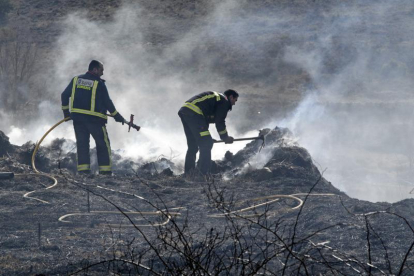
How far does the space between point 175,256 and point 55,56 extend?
928 inches

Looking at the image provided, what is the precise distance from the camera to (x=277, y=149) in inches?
434

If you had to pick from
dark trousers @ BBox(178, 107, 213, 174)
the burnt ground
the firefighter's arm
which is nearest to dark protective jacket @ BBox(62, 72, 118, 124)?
the burnt ground

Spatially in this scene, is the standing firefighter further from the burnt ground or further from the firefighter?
the firefighter

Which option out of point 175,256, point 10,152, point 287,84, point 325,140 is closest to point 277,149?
point 10,152

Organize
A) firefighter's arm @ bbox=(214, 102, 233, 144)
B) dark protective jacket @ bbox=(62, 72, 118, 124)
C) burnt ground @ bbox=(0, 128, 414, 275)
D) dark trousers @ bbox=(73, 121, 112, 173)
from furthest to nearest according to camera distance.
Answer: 1. dark trousers @ bbox=(73, 121, 112, 173)
2. dark protective jacket @ bbox=(62, 72, 118, 124)
3. firefighter's arm @ bbox=(214, 102, 233, 144)
4. burnt ground @ bbox=(0, 128, 414, 275)

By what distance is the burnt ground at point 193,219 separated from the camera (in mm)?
5145

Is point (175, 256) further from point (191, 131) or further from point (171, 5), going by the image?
point (171, 5)

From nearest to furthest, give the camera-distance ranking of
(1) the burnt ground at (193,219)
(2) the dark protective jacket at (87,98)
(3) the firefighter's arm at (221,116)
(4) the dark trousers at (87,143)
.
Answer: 1. (1) the burnt ground at (193,219)
2. (3) the firefighter's arm at (221,116)
3. (2) the dark protective jacket at (87,98)
4. (4) the dark trousers at (87,143)

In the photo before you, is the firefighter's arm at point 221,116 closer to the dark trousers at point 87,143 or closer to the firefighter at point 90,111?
the firefighter at point 90,111

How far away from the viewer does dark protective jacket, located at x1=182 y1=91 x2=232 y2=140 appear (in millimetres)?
9484

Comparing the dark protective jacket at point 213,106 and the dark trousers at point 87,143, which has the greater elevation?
the dark protective jacket at point 213,106

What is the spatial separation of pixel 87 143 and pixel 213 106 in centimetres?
205

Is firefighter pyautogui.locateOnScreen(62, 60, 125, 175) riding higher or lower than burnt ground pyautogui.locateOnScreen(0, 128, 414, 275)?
higher

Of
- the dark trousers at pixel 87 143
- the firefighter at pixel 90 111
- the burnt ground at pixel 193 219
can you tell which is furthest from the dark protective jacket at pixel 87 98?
the burnt ground at pixel 193 219
